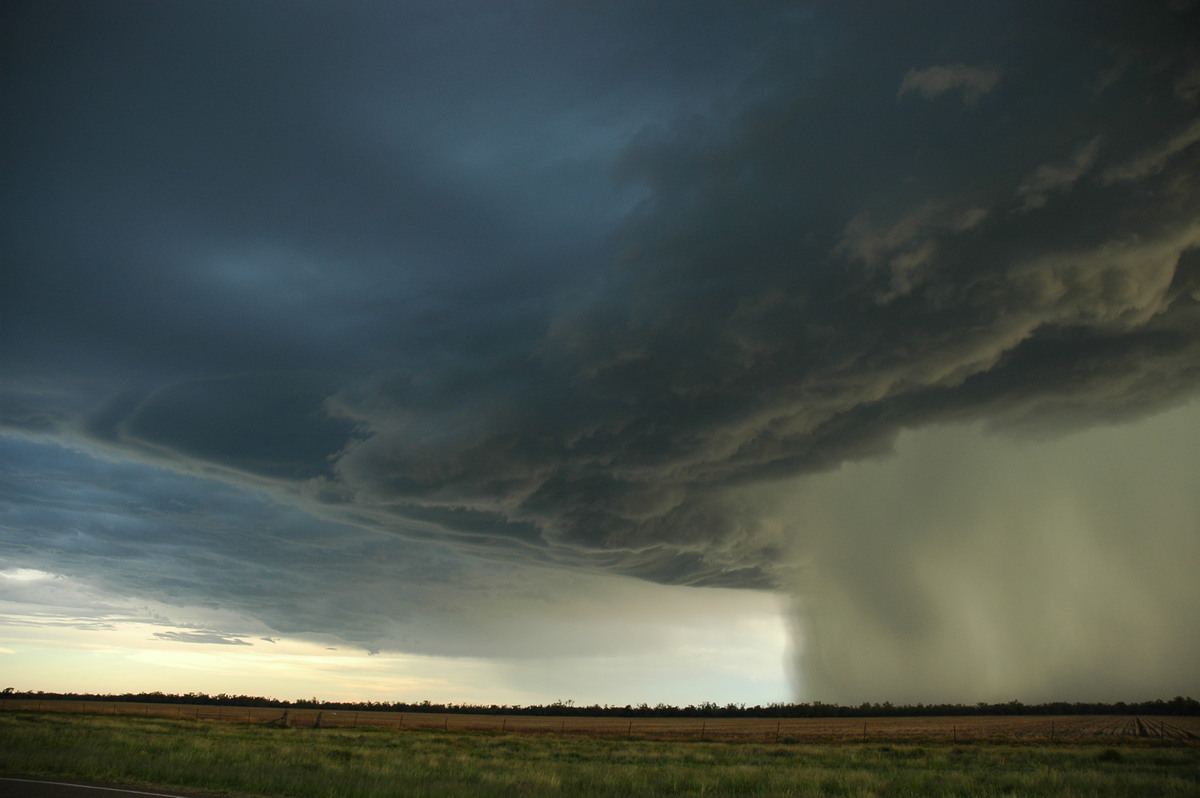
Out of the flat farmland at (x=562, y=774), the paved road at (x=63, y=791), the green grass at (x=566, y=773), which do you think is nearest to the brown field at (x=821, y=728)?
the green grass at (x=566, y=773)

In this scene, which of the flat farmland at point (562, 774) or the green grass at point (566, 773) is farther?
the green grass at point (566, 773)

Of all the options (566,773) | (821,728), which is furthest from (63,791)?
(821,728)

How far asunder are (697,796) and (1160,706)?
22002cm

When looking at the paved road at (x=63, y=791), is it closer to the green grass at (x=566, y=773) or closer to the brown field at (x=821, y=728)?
the green grass at (x=566, y=773)

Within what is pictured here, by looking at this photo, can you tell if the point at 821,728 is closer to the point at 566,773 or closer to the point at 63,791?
the point at 566,773

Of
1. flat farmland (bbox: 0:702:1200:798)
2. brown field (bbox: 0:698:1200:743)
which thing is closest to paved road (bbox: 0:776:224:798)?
flat farmland (bbox: 0:702:1200:798)

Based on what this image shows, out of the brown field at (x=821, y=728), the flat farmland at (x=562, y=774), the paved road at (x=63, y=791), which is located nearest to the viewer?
the paved road at (x=63, y=791)

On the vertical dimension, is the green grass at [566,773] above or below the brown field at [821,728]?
above

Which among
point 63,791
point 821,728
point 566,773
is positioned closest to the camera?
point 63,791

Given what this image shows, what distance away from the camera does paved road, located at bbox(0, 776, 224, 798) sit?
16777 millimetres

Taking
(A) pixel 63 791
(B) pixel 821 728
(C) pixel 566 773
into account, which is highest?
(A) pixel 63 791

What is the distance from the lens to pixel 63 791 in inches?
687

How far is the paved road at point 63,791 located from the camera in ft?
55.0

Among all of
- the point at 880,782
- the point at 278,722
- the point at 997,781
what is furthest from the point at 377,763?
the point at 278,722
